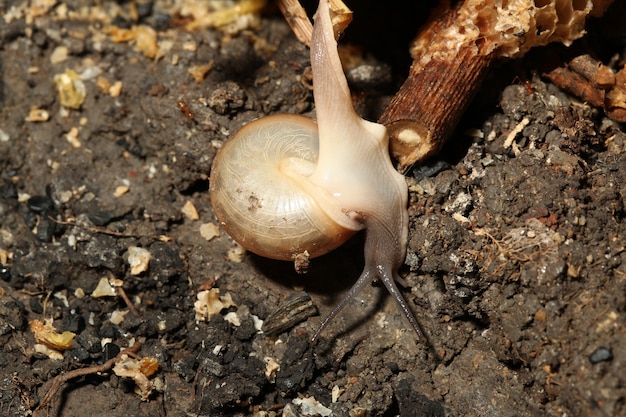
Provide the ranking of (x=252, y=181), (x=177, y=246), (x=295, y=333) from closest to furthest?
(x=252, y=181)
(x=295, y=333)
(x=177, y=246)

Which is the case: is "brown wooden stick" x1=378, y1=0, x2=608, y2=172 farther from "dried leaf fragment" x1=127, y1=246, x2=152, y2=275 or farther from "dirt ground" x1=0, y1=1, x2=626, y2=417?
"dried leaf fragment" x1=127, y1=246, x2=152, y2=275

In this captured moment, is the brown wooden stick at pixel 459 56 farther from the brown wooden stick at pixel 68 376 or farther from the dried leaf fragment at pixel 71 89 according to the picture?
the dried leaf fragment at pixel 71 89

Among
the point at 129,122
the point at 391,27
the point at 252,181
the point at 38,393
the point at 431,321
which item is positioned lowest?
the point at 38,393

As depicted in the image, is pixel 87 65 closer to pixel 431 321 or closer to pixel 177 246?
pixel 177 246

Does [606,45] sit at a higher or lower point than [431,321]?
higher

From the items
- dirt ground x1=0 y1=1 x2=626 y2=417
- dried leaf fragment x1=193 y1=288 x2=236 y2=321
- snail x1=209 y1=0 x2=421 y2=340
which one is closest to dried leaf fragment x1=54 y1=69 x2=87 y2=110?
dirt ground x1=0 y1=1 x2=626 y2=417

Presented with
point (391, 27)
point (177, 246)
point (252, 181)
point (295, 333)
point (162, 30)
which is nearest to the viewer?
point (252, 181)

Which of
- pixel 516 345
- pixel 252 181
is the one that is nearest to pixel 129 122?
pixel 252 181
